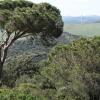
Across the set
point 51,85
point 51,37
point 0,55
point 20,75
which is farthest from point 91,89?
point 20,75

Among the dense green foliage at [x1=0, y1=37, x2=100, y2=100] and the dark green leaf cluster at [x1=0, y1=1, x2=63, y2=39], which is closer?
the dense green foliage at [x1=0, y1=37, x2=100, y2=100]

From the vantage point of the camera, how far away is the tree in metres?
15.6

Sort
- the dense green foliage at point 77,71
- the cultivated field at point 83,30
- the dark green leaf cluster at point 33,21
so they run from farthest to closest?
the cultivated field at point 83,30 < the dark green leaf cluster at point 33,21 < the dense green foliage at point 77,71

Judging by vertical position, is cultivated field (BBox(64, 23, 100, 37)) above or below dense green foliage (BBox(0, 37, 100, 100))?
below

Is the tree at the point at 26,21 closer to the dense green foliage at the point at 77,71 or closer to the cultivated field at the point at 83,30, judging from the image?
the dense green foliage at the point at 77,71

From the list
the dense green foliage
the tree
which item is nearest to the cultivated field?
the tree

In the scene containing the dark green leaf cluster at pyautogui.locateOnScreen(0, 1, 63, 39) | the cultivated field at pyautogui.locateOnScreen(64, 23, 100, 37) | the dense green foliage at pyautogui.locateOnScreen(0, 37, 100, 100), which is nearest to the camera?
the dense green foliage at pyautogui.locateOnScreen(0, 37, 100, 100)

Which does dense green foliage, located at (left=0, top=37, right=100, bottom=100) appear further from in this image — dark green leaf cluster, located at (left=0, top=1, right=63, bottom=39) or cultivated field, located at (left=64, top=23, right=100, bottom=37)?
cultivated field, located at (left=64, top=23, right=100, bottom=37)

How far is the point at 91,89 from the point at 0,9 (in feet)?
20.3

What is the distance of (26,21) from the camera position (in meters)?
15.6

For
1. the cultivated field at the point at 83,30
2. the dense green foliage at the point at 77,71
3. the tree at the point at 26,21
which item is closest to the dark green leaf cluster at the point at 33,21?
the tree at the point at 26,21

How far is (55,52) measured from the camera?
46.6 ft

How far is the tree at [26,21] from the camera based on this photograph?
51.1ft

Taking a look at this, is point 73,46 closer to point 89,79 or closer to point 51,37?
point 89,79
